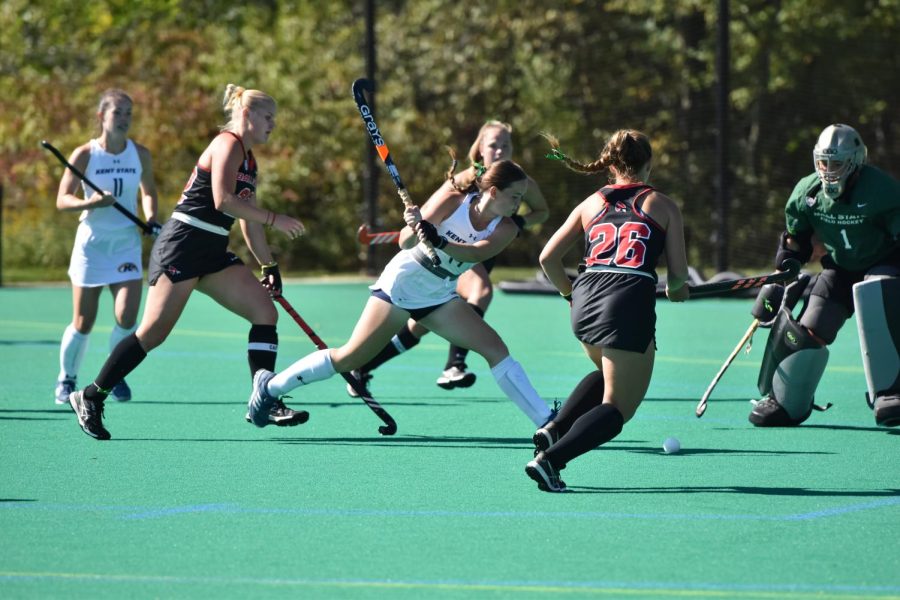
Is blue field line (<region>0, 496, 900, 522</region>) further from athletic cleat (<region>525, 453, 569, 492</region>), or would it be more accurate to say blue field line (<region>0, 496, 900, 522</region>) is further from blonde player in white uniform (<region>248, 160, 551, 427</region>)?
blonde player in white uniform (<region>248, 160, 551, 427</region>)

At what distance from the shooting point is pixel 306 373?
6945 millimetres

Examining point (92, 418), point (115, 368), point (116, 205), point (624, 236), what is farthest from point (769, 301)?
point (116, 205)

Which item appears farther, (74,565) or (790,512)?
(790,512)

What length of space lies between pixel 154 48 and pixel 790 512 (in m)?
19.2

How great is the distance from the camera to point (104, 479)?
20.6 feet

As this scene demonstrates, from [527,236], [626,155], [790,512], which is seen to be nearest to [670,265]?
[626,155]

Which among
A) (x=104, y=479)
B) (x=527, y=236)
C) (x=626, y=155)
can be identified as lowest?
(x=527, y=236)

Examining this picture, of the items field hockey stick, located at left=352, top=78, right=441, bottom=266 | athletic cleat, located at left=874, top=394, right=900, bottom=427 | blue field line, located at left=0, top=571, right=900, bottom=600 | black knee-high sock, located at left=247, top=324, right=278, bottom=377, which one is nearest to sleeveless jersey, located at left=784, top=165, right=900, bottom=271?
athletic cleat, located at left=874, top=394, right=900, bottom=427

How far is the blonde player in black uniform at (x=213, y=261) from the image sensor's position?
7.22 metres

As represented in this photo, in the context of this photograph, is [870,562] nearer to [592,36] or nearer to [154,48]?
[592,36]

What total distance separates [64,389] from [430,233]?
2.87 meters

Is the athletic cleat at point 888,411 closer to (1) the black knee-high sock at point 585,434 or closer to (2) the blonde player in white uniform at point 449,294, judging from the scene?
(2) the blonde player in white uniform at point 449,294

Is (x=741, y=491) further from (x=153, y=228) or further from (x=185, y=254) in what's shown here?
(x=153, y=228)

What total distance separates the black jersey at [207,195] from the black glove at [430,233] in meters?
1.21
